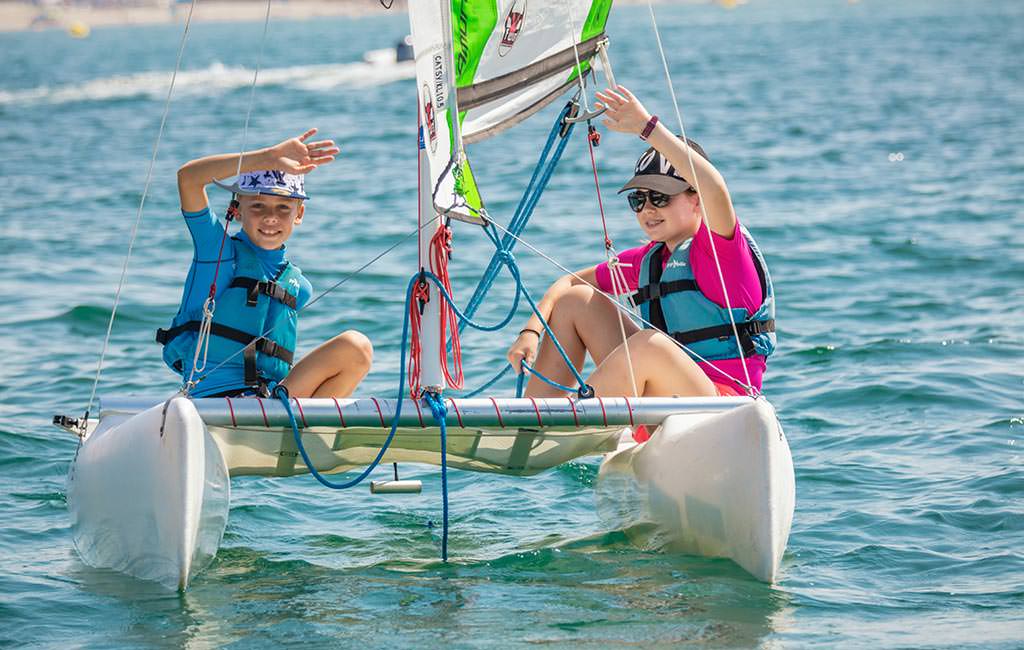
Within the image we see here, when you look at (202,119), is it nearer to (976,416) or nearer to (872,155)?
(872,155)

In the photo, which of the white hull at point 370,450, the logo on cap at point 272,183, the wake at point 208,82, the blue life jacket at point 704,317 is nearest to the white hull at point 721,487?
the white hull at point 370,450

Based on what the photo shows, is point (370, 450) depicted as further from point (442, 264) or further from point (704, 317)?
point (704, 317)

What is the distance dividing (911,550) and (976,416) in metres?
1.61

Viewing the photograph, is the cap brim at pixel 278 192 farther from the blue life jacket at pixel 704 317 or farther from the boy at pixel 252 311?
the blue life jacket at pixel 704 317

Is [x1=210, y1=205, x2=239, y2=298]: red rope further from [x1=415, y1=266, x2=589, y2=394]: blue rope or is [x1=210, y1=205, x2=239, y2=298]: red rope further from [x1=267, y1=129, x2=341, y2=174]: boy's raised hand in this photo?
[x1=415, y1=266, x2=589, y2=394]: blue rope

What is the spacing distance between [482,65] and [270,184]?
29.3 inches

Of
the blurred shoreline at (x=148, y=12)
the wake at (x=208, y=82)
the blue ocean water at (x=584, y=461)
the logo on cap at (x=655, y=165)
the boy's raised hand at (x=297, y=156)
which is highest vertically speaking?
the blurred shoreline at (x=148, y=12)

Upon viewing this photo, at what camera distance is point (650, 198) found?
4.19 meters

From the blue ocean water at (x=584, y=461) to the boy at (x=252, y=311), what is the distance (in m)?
0.54

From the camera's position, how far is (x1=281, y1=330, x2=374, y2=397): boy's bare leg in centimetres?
409

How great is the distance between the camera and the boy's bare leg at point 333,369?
4.09 meters

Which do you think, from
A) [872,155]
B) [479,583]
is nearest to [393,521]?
[479,583]

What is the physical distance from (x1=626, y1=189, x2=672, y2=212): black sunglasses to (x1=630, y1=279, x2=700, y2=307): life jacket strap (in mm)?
238

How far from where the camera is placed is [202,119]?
64.6 ft
